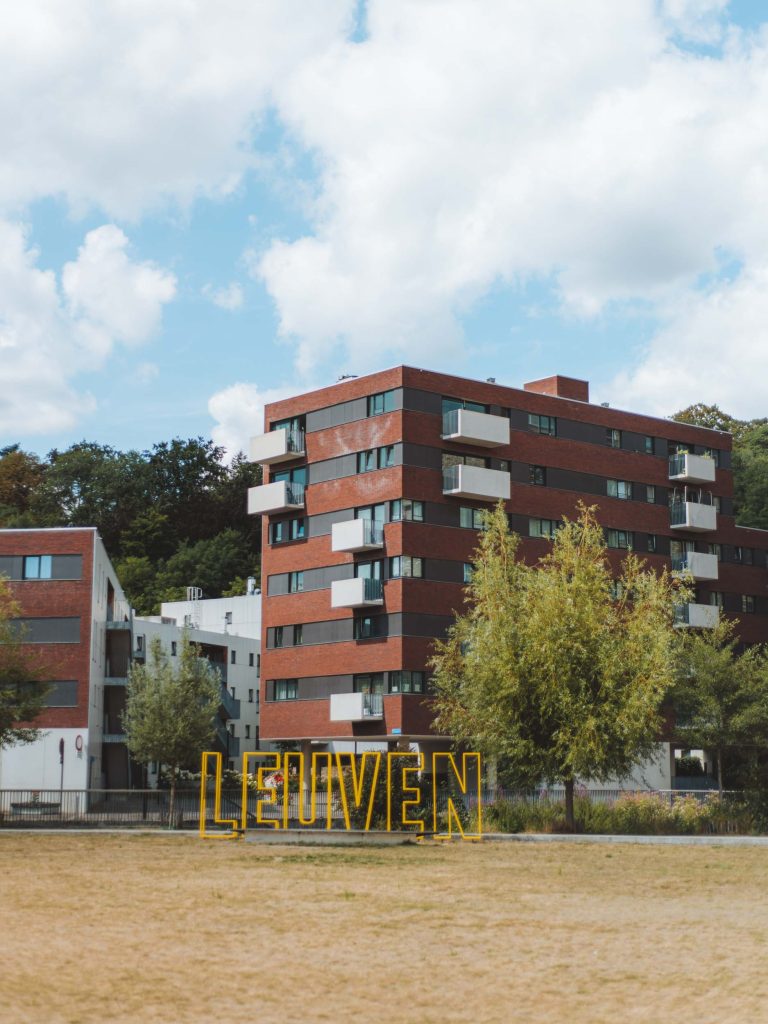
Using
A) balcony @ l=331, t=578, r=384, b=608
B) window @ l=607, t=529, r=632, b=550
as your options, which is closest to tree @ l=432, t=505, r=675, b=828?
balcony @ l=331, t=578, r=384, b=608

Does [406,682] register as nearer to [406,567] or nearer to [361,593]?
[361,593]

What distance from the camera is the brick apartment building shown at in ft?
230

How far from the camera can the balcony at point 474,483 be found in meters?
71.2

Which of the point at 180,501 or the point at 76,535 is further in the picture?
the point at 180,501

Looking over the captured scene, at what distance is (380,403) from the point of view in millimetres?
72375

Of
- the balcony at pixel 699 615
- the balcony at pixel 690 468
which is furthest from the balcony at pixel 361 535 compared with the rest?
the balcony at pixel 690 468

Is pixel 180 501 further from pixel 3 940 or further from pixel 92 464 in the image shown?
pixel 3 940

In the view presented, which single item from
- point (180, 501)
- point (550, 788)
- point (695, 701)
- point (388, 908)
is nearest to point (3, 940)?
point (388, 908)

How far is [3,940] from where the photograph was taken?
1684 centimetres

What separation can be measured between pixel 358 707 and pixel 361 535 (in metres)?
8.73

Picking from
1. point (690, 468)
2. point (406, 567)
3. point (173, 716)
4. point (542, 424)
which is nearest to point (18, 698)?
point (173, 716)

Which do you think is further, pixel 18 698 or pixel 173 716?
pixel 18 698

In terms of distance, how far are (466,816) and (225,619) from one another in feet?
217

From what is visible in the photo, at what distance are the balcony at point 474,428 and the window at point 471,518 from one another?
3606 mm
